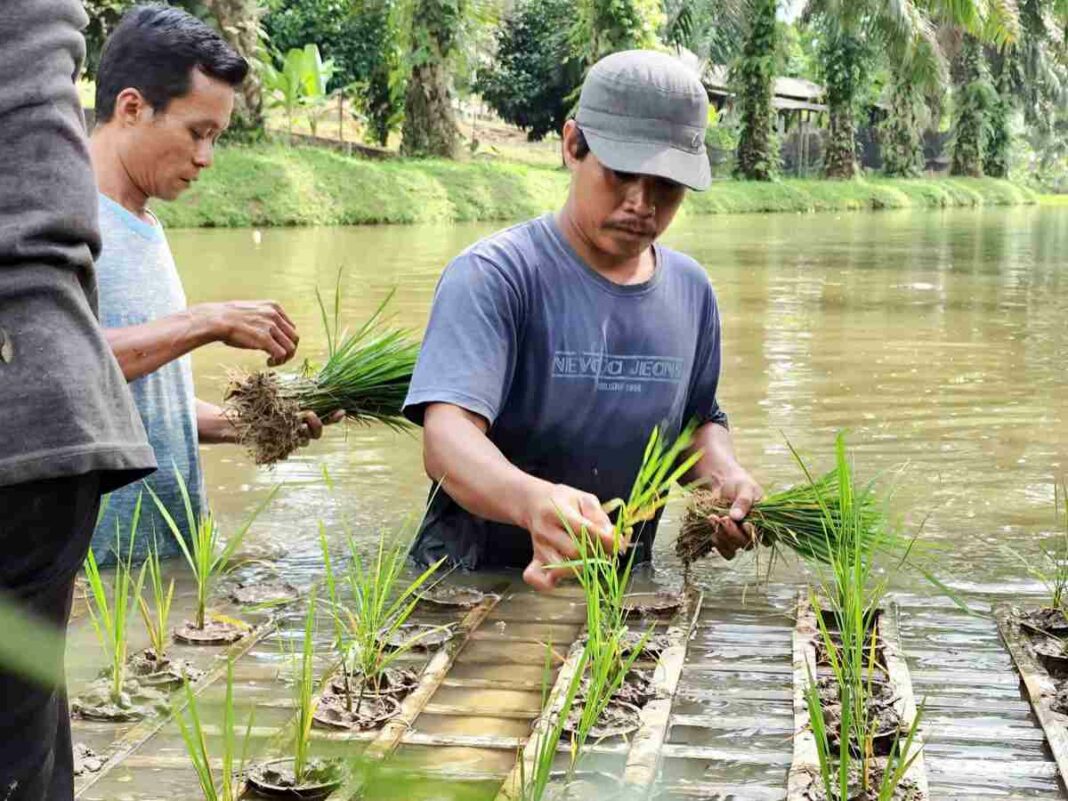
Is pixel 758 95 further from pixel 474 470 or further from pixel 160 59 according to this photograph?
pixel 474 470

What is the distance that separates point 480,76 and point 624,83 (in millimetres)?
29087

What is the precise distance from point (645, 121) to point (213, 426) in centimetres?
148

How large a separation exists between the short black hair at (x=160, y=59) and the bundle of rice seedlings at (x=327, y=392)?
0.59 meters

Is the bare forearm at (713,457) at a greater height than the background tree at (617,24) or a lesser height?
lesser

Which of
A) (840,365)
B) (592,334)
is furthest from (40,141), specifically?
(840,365)

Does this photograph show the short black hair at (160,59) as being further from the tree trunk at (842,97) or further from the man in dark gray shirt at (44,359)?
the tree trunk at (842,97)

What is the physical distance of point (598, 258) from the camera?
3383 mm

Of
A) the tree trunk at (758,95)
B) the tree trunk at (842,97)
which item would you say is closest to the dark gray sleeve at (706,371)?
the tree trunk at (758,95)

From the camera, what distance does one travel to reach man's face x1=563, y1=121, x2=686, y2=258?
315cm

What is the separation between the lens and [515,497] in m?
A: 2.44

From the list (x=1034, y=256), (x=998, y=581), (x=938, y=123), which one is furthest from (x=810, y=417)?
(x=938, y=123)

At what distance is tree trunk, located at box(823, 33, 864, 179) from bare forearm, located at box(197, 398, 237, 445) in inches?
1056

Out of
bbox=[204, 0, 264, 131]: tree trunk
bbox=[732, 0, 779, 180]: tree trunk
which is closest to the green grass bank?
bbox=[204, 0, 264, 131]: tree trunk

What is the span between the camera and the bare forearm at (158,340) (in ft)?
10.5
